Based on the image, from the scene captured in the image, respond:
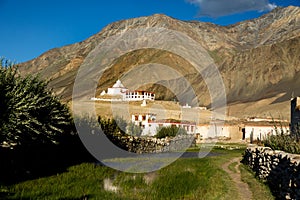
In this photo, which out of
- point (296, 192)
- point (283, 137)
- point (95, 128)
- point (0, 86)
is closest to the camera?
point (296, 192)

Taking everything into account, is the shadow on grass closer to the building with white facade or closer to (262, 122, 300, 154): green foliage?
A: (262, 122, 300, 154): green foliage

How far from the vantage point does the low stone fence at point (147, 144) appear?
1444 inches

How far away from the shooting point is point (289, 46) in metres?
163

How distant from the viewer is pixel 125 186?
15.2 m

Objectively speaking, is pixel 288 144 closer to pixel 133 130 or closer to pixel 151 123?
pixel 133 130

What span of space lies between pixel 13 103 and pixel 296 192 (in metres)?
12.1

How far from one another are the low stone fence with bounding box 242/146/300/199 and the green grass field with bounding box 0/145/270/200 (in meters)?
0.68

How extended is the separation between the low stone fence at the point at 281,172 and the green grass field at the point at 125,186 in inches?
26.6

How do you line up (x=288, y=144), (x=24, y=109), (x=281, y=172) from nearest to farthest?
1. (x=281, y=172)
2. (x=288, y=144)
3. (x=24, y=109)

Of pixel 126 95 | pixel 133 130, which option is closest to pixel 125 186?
pixel 133 130

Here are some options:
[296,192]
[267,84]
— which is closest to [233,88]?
[267,84]

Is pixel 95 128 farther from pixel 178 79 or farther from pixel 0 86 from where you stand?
pixel 178 79

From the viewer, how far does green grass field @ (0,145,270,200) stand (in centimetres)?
1250

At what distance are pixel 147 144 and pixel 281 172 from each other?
27.7 m
